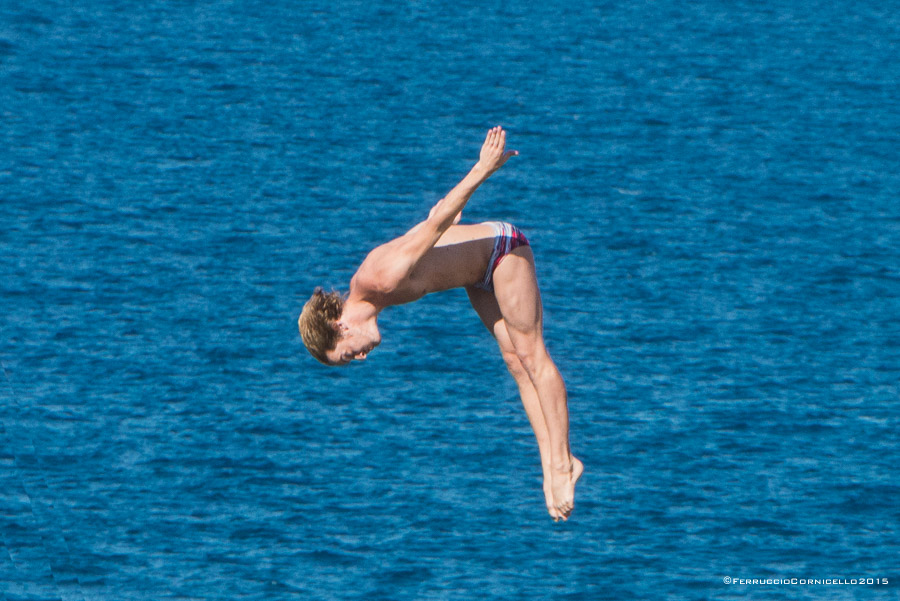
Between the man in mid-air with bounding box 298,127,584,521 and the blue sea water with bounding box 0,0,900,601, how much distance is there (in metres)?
20.5

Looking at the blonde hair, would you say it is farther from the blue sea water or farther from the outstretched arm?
the blue sea water

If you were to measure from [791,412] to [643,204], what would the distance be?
10.9m

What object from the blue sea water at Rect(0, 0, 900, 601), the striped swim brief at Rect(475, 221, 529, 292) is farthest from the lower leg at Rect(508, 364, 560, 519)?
the blue sea water at Rect(0, 0, 900, 601)

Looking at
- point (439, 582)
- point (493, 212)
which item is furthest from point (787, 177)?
point (439, 582)

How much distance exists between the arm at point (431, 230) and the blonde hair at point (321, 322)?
0.36 metres

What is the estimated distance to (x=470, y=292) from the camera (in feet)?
42.9

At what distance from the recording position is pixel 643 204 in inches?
1866

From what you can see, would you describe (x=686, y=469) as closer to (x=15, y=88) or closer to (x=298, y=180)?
(x=298, y=180)

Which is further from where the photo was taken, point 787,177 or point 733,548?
point 787,177

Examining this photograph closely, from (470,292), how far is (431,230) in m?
1.67

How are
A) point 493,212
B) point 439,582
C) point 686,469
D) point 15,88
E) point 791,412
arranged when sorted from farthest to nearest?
Answer: point 15,88
point 493,212
point 791,412
point 686,469
point 439,582

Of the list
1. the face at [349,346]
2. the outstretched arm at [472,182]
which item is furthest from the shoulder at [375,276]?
the outstretched arm at [472,182]

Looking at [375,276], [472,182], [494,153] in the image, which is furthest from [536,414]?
[494,153]

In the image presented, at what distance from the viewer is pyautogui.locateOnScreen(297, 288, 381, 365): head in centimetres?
1174
